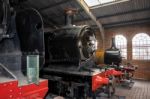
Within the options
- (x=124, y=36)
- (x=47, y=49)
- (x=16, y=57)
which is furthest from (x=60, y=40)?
(x=124, y=36)

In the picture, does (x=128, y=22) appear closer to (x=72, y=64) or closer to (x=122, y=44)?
(x=122, y=44)

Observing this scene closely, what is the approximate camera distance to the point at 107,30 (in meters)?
9.80

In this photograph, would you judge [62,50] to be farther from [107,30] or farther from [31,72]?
[107,30]

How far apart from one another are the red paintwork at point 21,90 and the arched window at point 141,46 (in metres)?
8.21

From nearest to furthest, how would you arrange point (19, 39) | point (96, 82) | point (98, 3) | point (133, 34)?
1. point (19, 39)
2. point (96, 82)
3. point (98, 3)
4. point (133, 34)

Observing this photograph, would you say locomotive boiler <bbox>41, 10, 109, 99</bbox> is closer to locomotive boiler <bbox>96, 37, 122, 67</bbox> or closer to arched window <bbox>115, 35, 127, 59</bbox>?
locomotive boiler <bbox>96, 37, 122, 67</bbox>

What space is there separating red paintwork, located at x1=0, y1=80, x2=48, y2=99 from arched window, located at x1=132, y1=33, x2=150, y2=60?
8.21 meters

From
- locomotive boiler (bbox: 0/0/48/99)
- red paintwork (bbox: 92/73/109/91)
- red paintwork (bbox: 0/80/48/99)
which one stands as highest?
locomotive boiler (bbox: 0/0/48/99)

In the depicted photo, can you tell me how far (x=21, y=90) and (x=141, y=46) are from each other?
8.61m

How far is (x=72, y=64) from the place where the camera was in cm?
394

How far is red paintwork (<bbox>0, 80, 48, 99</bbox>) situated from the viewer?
1369 millimetres

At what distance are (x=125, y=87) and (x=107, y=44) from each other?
3930mm

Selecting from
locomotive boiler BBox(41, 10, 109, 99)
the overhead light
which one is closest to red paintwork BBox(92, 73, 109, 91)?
locomotive boiler BBox(41, 10, 109, 99)

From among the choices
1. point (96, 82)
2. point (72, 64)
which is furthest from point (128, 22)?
point (96, 82)
